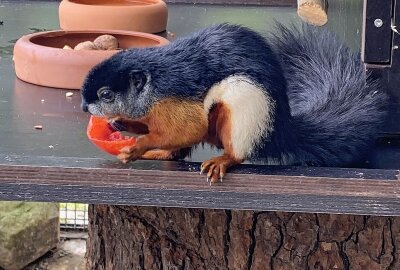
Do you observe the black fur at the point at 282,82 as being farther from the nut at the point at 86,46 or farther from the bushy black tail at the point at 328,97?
the nut at the point at 86,46

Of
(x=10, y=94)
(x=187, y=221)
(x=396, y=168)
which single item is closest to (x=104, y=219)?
(x=187, y=221)

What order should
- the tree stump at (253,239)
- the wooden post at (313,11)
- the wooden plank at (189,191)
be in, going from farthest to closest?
the wooden post at (313,11) → the tree stump at (253,239) → the wooden plank at (189,191)

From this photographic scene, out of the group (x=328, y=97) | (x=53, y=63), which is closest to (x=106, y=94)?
(x=328, y=97)

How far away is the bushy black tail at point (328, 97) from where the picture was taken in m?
1.41

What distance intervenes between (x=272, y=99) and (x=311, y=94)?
24 cm

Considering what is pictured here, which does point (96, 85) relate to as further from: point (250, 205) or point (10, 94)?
point (10, 94)

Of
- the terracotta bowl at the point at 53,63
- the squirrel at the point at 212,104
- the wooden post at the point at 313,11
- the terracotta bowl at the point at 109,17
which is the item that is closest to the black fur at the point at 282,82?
the squirrel at the point at 212,104

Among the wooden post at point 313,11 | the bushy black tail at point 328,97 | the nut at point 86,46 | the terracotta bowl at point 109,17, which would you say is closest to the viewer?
the bushy black tail at point 328,97

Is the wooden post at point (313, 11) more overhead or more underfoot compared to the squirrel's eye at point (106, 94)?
more overhead

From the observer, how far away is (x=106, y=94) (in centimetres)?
133

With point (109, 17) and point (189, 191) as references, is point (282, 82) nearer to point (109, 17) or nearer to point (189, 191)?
point (189, 191)

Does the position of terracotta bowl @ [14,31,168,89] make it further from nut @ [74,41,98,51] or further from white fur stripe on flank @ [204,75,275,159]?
white fur stripe on flank @ [204,75,275,159]

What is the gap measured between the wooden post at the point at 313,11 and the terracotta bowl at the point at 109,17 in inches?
24.2

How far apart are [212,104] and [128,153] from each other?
5.5 inches
